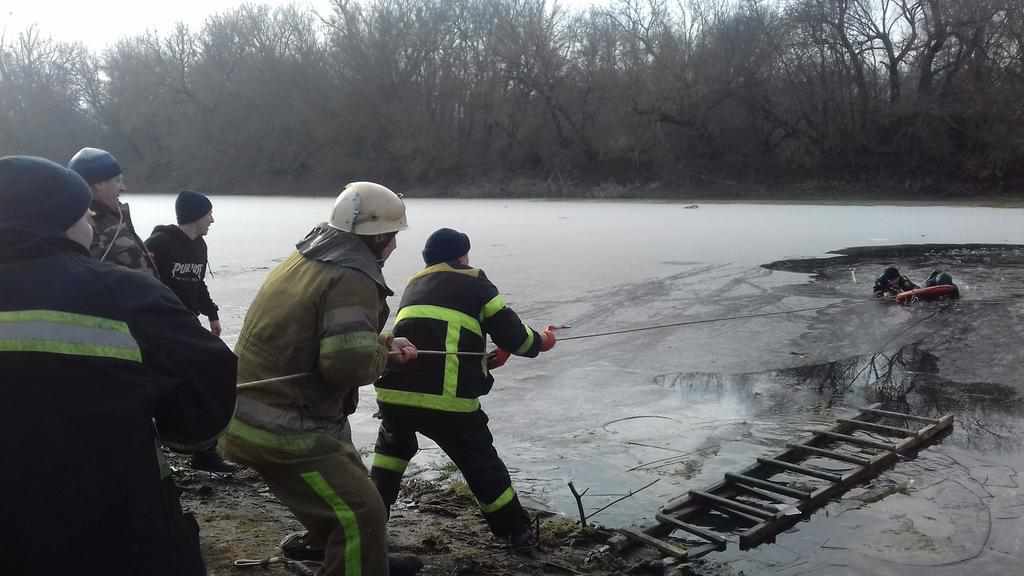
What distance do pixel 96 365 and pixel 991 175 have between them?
3904 centimetres

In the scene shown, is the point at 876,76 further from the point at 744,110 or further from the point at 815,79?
the point at 744,110

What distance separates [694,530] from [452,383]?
4.48 feet

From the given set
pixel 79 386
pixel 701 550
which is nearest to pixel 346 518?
pixel 79 386

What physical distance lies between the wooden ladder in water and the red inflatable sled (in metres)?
5.53

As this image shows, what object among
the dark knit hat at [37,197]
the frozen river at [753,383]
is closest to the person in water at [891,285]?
the frozen river at [753,383]

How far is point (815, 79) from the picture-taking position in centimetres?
4072

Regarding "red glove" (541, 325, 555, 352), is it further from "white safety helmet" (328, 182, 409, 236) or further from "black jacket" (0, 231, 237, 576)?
"black jacket" (0, 231, 237, 576)

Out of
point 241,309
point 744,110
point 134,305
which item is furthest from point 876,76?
point 134,305

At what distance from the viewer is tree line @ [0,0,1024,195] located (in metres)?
37.4

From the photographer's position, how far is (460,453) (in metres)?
3.97

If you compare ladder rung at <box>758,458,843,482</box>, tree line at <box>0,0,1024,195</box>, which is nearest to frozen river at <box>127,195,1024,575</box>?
Answer: ladder rung at <box>758,458,843,482</box>

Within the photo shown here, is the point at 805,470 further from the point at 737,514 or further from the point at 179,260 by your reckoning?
the point at 179,260

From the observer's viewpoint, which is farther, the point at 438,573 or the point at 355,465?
the point at 438,573

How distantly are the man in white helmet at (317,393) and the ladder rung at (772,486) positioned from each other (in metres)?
2.44
